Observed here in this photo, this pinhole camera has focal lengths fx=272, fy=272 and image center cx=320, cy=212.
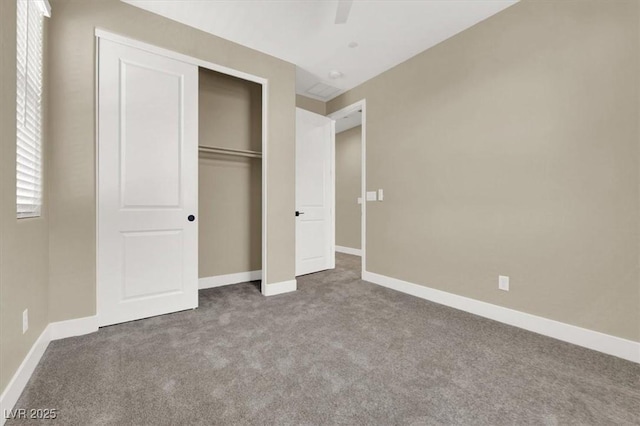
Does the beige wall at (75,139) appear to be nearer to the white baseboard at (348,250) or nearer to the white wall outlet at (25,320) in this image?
the white wall outlet at (25,320)

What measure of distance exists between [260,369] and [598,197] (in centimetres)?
265

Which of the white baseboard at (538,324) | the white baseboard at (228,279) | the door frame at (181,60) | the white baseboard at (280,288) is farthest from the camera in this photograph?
the white baseboard at (228,279)

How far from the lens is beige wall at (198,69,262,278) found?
135 inches

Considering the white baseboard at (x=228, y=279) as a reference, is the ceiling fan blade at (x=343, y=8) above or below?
above

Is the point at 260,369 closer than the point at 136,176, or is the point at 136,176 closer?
the point at 260,369

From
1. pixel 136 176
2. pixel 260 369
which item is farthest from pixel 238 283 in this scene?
pixel 260 369

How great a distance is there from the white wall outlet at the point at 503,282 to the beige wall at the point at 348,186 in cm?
349

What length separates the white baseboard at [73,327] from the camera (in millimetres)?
2092

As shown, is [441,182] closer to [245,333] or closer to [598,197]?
[598,197]

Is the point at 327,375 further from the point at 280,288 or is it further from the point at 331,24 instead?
the point at 331,24

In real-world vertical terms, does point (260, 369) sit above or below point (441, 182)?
below

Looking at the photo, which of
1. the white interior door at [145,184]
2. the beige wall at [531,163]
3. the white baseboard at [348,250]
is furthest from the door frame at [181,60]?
the white baseboard at [348,250]

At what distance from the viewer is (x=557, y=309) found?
7.09ft

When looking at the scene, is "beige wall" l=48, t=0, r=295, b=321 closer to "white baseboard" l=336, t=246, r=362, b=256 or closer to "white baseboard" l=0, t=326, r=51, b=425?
"white baseboard" l=0, t=326, r=51, b=425
